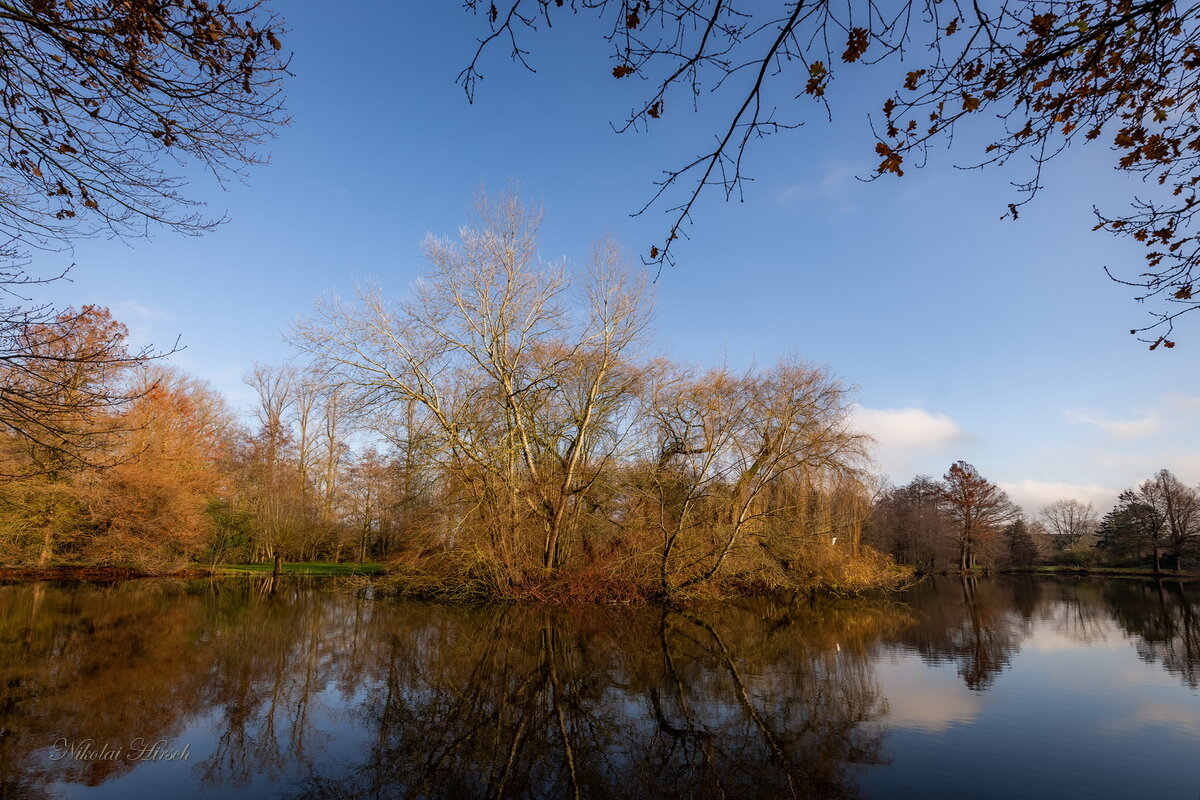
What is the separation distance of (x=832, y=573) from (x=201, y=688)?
18704 millimetres

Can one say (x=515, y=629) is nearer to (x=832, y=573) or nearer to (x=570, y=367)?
(x=570, y=367)

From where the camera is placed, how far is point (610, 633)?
37.8ft

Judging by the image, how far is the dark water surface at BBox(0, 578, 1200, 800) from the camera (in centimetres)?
454

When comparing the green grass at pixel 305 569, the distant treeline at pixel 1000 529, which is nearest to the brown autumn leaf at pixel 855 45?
the green grass at pixel 305 569

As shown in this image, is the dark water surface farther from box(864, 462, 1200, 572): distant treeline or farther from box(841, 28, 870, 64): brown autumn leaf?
box(864, 462, 1200, 572): distant treeline

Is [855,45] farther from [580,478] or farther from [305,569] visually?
[305,569]

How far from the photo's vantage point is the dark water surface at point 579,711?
4.54 m

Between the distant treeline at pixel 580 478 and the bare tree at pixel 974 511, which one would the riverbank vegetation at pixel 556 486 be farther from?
the bare tree at pixel 974 511

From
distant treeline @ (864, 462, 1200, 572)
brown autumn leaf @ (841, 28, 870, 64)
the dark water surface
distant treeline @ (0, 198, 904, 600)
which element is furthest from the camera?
distant treeline @ (864, 462, 1200, 572)

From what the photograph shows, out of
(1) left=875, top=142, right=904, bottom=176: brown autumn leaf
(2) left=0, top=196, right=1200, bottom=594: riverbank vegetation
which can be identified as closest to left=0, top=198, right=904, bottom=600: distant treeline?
(2) left=0, top=196, right=1200, bottom=594: riverbank vegetation

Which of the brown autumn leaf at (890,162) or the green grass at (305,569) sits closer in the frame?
the brown autumn leaf at (890,162)

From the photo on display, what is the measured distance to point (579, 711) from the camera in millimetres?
6266

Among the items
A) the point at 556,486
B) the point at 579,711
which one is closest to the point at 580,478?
the point at 556,486

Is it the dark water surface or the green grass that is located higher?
the dark water surface
